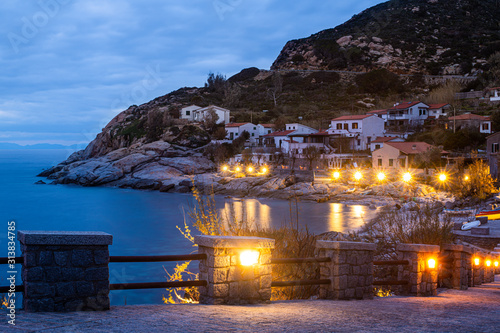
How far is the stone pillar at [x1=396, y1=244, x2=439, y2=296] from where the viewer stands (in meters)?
8.95

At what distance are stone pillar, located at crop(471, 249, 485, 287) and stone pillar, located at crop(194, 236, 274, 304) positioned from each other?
785 centimetres

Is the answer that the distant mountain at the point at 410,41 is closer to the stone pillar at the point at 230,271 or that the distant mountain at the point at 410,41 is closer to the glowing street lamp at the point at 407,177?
the glowing street lamp at the point at 407,177

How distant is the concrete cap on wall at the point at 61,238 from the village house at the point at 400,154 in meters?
52.4

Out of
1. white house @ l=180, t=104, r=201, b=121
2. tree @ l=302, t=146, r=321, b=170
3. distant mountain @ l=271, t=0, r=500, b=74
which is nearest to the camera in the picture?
tree @ l=302, t=146, r=321, b=170

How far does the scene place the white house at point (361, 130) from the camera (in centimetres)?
6919

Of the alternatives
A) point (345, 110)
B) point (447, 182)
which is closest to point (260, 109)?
point (345, 110)

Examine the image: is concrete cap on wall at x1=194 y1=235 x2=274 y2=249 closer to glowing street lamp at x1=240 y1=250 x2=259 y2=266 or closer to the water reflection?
glowing street lamp at x1=240 y1=250 x2=259 y2=266

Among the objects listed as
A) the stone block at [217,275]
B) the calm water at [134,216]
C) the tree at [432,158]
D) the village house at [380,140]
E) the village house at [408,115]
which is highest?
the village house at [408,115]

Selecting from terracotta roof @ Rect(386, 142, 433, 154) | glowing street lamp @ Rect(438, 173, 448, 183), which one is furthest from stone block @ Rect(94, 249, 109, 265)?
terracotta roof @ Rect(386, 142, 433, 154)

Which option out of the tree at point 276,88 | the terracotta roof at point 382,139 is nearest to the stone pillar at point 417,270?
the terracotta roof at point 382,139

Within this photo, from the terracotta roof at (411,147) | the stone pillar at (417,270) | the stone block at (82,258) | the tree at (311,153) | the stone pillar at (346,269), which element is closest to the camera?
the stone block at (82,258)

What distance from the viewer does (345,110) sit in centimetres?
9350

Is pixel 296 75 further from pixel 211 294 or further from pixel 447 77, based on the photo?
pixel 211 294

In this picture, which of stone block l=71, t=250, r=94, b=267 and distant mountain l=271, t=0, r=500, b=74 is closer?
stone block l=71, t=250, r=94, b=267
